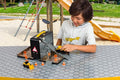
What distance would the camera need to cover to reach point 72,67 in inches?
53.2

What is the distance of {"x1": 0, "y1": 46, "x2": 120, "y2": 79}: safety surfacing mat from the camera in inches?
48.1

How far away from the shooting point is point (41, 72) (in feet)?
4.17

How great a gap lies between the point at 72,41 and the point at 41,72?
0.68 meters

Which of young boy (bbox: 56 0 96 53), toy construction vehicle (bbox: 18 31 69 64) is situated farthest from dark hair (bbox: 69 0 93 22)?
Answer: toy construction vehicle (bbox: 18 31 69 64)

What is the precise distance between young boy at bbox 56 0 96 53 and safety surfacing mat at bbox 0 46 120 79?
78mm

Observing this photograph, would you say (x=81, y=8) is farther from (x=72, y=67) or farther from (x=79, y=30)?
(x=72, y=67)

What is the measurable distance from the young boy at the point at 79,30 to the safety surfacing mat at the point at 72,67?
3.1 inches

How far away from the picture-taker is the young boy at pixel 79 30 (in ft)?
5.08

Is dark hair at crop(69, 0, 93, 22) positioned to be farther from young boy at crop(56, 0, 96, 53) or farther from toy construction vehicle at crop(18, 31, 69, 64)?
toy construction vehicle at crop(18, 31, 69, 64)

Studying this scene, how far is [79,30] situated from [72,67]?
0.56 m

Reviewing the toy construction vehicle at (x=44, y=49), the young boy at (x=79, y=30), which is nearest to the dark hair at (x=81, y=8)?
the young boy at (x=79, y=30)

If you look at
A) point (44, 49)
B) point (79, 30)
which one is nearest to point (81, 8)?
point (79, 30)

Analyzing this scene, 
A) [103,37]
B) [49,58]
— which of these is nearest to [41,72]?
[49,58]

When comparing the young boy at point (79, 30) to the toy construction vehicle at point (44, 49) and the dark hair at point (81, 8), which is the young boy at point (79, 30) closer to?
the dark hair at point (81, 8)
